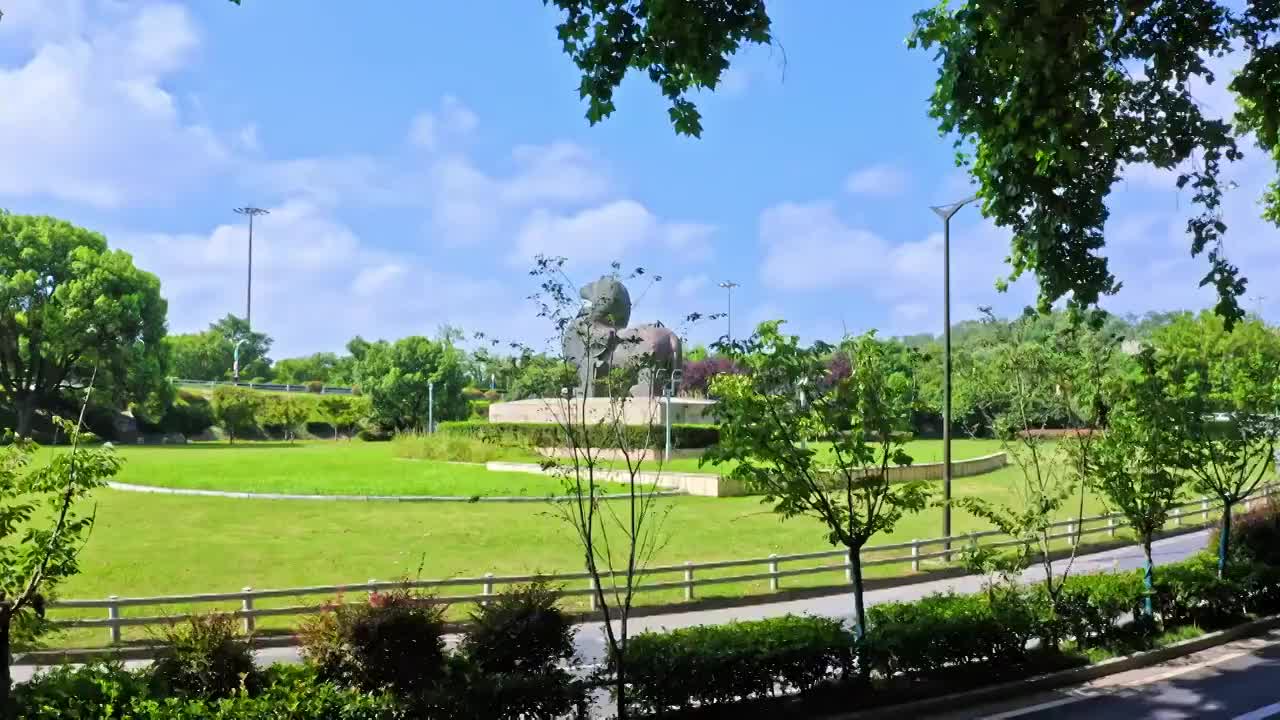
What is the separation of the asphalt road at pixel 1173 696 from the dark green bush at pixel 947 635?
0.61 meters

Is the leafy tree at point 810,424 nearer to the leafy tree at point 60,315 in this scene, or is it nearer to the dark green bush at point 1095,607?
the dark green bush at point 1095,607

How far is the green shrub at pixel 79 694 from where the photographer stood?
6902 mm

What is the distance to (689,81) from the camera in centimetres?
861

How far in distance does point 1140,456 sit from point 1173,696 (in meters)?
3.83

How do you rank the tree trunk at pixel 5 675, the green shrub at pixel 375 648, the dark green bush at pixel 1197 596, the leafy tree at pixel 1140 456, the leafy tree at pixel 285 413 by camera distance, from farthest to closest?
the leafy tree at pixel 285 413 < the dark green bush at pixel 1197 596 < the leafy tree at pixel 1140 456 < the green shrub at pixel 375 648 < the tree trunk at pixel 5 675

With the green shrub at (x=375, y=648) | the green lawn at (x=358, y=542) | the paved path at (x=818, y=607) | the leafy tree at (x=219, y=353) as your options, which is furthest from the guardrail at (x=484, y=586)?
the leafy tree at (x=219, y=353)

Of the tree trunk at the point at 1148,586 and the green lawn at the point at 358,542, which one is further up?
the tree trunk at the point at 1148,586

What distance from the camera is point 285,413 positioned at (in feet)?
256

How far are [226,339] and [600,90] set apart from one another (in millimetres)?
119583

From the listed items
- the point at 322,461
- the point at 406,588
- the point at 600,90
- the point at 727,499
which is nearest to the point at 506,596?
the point at 406,588

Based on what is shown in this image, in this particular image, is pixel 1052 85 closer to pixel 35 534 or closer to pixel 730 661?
pixel 730 661

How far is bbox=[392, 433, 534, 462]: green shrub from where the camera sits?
4331 centimetres

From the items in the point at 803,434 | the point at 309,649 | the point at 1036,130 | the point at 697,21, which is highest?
the point at 697,21

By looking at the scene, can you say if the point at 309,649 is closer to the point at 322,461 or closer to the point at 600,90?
the point at 600,90
